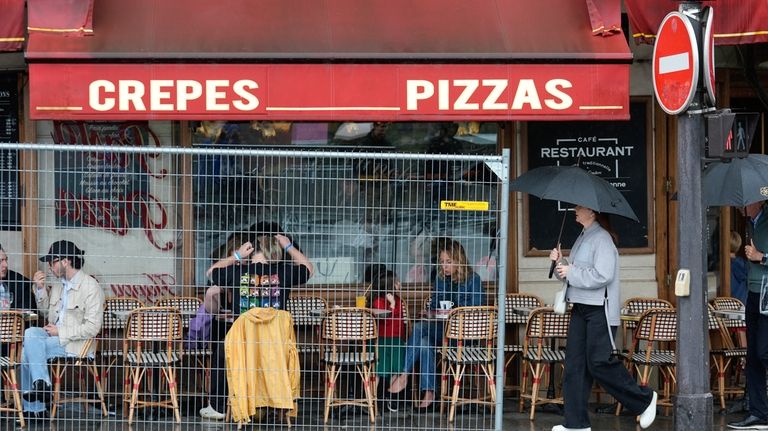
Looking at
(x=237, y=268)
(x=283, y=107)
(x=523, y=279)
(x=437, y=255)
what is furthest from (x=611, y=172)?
(x=237, y=268)

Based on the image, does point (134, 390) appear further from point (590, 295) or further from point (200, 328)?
point (590, 295)

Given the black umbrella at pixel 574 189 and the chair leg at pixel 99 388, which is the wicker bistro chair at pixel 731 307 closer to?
the black umbrella at pixel 574 189

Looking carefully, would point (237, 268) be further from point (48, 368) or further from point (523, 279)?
point (523, 279)

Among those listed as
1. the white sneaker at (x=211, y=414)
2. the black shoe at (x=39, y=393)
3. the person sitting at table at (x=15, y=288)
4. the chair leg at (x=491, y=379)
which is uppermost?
the person sitting at table at (x=15, y=288)

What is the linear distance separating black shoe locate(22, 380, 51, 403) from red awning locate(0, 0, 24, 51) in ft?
9.28

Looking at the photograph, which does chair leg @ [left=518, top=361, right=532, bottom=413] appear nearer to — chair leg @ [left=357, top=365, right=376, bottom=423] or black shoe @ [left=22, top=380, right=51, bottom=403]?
chair leg @ [left=357, top=365, right=376, bottom=423]

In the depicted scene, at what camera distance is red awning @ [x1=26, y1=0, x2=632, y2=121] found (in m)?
8.95

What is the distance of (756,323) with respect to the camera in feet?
29.7

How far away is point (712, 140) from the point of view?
7.96 meters

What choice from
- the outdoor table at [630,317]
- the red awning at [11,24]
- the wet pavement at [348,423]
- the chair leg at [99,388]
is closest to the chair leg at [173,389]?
the wet pavement at [348,423]

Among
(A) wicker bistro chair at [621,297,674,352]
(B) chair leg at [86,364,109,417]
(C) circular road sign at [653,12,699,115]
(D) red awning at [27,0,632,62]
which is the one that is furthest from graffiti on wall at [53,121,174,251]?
(A) wicker bistro chair at [621,297,674,352]

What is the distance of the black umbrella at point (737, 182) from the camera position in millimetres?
8398

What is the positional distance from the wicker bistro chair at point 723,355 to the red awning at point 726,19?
100 inches

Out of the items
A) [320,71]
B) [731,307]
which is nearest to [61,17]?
[320,71]
